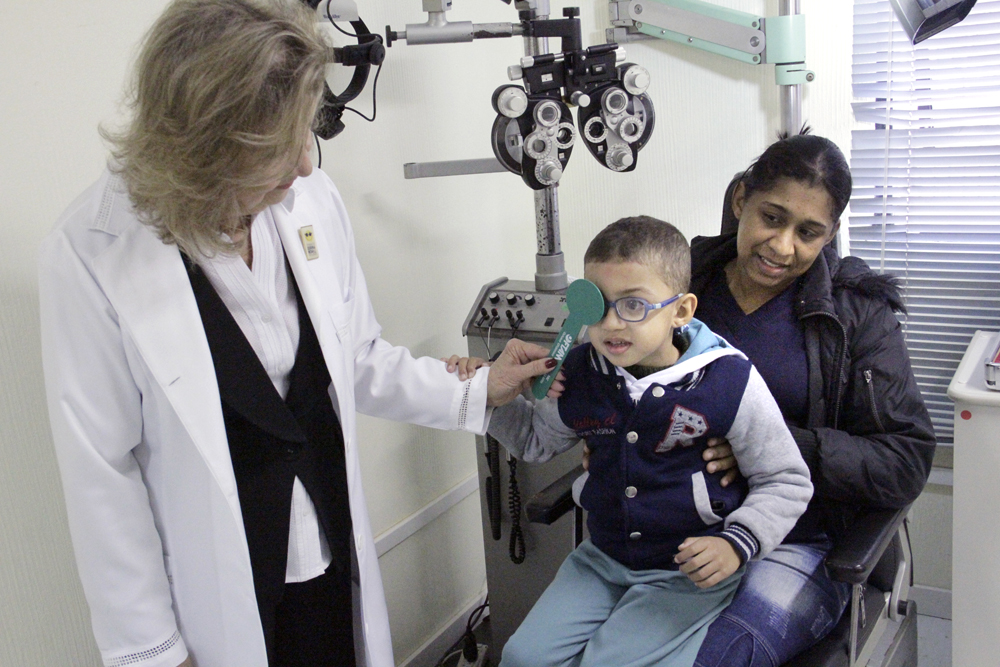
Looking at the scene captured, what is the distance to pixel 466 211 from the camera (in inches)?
96.2

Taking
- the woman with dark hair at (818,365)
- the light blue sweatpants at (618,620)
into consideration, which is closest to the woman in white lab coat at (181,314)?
the light blue sweatpants at (618,620)

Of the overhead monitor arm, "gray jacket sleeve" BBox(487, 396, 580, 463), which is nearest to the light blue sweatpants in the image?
"gray jacket sleeve" BBox(487, 396, 580, 463)

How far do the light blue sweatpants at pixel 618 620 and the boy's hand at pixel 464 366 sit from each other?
415 mm

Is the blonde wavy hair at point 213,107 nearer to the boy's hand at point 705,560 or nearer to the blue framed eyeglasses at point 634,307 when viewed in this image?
the blue framed eyeglasses at point 634,307

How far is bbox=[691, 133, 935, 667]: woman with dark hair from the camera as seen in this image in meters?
1.53

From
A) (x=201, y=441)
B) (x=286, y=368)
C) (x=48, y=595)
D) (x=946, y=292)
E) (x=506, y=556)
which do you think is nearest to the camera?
(x=201, y=441)

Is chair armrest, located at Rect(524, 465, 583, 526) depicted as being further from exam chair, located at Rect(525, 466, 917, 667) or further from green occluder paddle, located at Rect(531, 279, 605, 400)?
green occluder paddle, located at Rect(531, 279, 605, 400)

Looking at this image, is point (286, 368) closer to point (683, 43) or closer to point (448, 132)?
point (448, 132)

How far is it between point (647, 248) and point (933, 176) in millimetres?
1283

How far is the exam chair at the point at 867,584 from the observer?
4.63ft

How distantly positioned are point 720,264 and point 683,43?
0.95m

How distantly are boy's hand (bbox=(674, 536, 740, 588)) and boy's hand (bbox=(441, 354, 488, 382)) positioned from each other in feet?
1.66

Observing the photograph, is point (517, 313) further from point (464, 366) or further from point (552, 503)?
point (552, 503)

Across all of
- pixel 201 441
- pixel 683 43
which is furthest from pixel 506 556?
pixel 683 43
